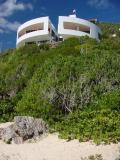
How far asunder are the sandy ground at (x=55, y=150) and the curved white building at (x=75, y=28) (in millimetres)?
40311

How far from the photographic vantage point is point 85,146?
25.1 metres

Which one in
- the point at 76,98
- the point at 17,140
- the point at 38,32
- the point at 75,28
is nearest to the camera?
the point at 17,140

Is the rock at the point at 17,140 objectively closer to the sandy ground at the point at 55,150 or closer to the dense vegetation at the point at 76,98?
the sandy ground at the point at 55,150

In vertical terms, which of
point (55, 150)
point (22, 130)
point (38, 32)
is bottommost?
point (55, 150)

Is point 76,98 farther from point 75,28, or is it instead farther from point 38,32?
point 75,28

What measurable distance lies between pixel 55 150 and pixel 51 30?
4322 centimetres

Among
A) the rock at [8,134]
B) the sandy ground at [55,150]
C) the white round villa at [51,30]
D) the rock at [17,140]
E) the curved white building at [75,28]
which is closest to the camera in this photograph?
the sandy ground at [55,150]

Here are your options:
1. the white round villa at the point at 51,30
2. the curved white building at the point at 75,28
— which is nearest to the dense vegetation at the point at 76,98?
the white round villa at the point at 51,30

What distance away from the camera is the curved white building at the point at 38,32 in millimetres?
66000

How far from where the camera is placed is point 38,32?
65875mm

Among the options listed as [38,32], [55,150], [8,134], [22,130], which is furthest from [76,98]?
[38,32]

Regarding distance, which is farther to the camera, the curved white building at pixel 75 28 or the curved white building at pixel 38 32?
the curved white building at pixel 75 28

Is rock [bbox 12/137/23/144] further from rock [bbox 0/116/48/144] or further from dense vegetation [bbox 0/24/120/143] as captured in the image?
dense vegetation [bbox 0/24/120/143]

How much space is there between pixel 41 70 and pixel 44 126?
11.1 m
